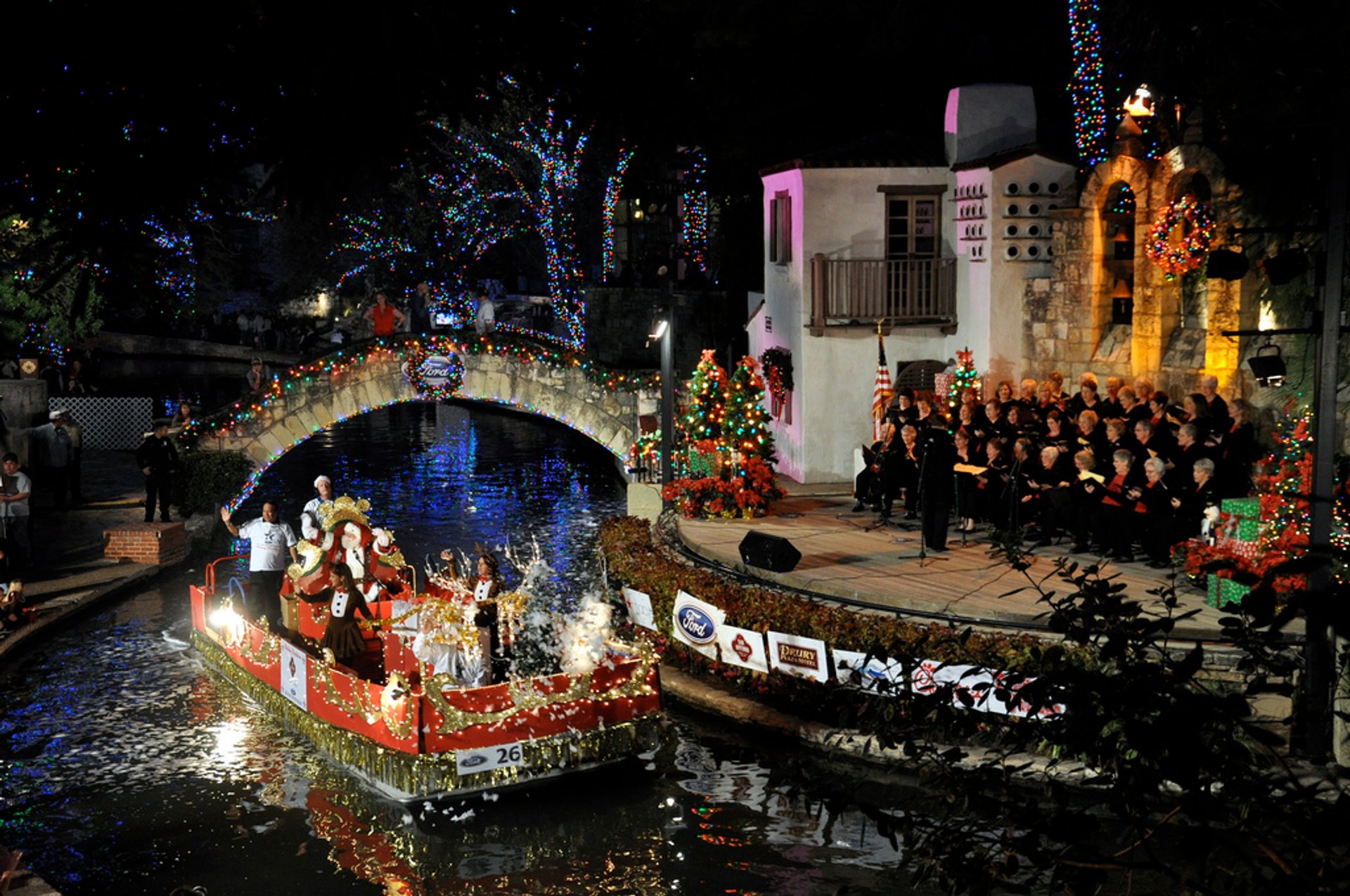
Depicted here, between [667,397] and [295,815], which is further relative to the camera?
[667,397]

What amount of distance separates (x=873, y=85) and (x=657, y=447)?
1282 cm

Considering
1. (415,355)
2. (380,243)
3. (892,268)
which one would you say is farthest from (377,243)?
(892,268)

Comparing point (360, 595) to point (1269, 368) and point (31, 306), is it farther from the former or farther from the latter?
point (31, 306)

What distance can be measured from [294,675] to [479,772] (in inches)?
125

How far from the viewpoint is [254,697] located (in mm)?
17766

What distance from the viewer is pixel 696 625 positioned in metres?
18.2

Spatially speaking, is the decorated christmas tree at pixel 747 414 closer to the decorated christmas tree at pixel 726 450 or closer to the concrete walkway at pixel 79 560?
the decorated christmas tree at pixel 726 450

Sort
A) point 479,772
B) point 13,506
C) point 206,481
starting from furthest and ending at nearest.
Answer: point 206,481, point 13,506, point 479,772

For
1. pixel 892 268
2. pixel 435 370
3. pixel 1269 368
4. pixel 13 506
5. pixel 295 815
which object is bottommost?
pixel 295 815

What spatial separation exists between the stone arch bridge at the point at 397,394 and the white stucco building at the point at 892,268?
469 cm

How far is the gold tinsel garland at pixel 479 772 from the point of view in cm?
1434

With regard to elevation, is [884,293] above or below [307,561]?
above

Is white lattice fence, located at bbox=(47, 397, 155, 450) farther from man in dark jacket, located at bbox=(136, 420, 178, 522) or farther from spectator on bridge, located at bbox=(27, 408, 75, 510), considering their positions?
man in dark jacket, located at bbox=(136, 420, 178, 522)

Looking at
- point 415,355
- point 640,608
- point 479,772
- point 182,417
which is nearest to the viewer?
point 479,772
